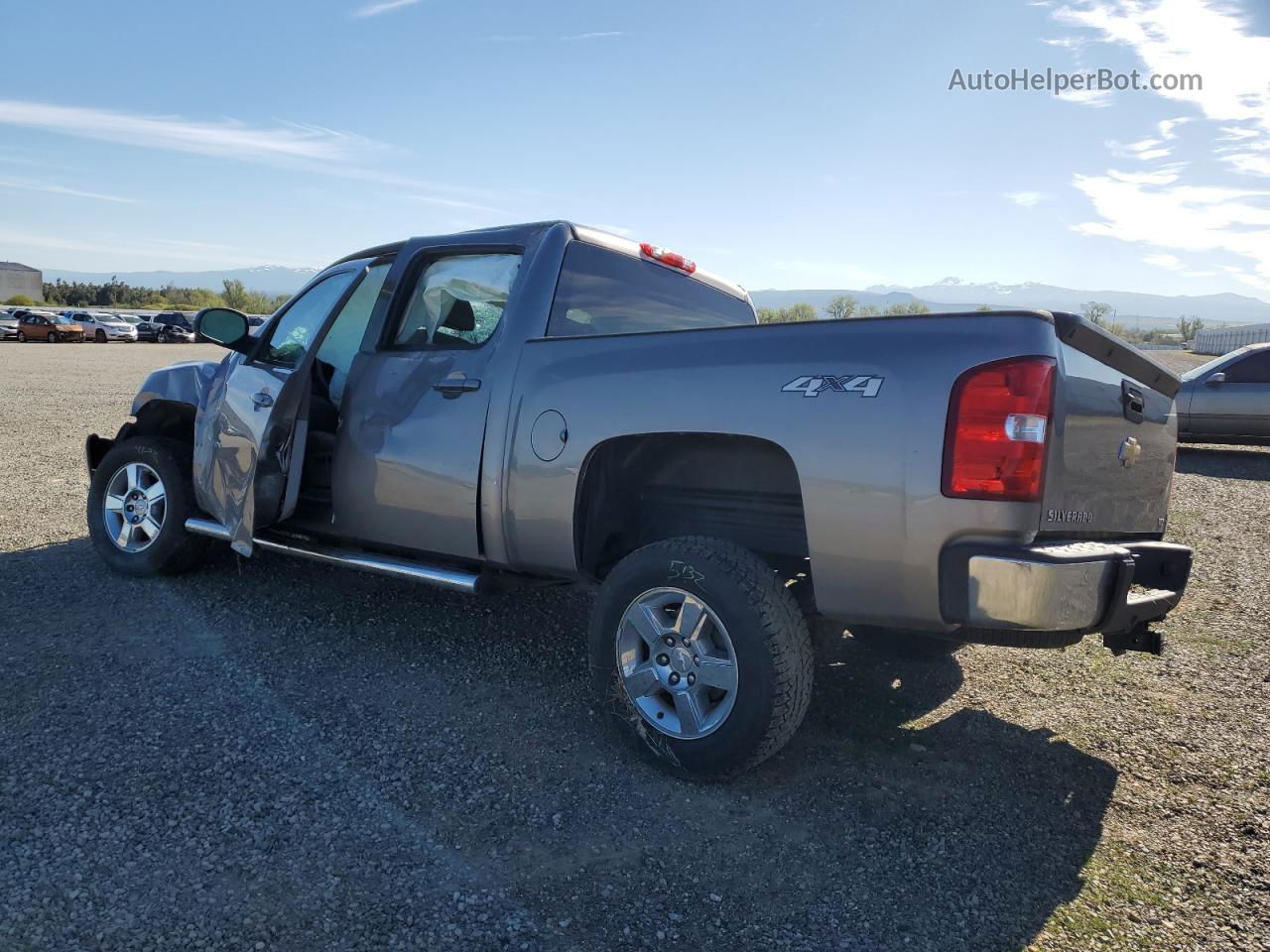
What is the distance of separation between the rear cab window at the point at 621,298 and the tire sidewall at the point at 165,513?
2.77 meters

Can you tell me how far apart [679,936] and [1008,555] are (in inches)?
56.5

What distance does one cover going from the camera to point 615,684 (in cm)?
348

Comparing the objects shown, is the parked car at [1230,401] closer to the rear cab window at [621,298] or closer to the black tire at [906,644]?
the black tire at [906,644]

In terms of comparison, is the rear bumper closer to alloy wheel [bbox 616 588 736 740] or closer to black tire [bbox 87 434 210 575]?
alloy wheel [bbox 616 588 736 740]

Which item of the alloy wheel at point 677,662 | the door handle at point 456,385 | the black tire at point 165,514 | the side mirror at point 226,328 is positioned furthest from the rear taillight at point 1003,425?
the black tire at point 165,514

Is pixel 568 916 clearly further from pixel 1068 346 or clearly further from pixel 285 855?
pixel 1068 346

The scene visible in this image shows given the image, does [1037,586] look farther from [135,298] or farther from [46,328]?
[135,298]

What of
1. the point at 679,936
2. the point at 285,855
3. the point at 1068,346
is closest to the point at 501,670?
the point at 285,855

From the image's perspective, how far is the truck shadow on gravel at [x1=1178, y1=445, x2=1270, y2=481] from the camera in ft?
35.0

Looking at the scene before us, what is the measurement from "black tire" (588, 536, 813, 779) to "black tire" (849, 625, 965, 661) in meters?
1.16

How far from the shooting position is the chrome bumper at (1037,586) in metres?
2.71

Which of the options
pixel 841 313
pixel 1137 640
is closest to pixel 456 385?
pixel 1137 640

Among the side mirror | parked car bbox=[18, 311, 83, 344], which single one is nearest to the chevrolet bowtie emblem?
the side mirror

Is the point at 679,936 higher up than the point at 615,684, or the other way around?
the point at 615,684
